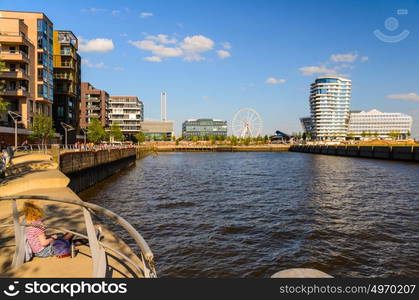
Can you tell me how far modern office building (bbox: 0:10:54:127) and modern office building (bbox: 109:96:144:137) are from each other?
111 m

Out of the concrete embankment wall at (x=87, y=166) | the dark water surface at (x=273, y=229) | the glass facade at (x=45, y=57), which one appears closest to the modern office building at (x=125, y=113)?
the glass facade at (x=45, y=57)

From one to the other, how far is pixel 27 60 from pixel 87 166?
40.4 metres

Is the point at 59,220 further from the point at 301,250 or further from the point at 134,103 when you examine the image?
the point at 134,103

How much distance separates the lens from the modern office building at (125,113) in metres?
183

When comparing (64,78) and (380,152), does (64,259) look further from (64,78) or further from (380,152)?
(380,152)

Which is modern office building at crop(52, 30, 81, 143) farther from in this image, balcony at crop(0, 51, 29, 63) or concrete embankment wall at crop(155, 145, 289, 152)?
concrete embankment wall at crop(155, 145, 289, 152)

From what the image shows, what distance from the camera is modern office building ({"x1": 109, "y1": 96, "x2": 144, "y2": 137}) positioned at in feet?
602

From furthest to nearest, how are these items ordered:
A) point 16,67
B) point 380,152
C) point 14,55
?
point 380,152 → point 16,67 → point 14,55

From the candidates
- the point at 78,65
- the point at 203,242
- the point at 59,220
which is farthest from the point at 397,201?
the point at 78,65

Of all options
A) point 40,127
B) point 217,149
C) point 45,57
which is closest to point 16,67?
point 45,57

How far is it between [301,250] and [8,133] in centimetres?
5734

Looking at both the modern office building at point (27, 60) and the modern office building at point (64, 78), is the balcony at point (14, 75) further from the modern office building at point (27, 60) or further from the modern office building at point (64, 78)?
the modern office building at point (64, 78)

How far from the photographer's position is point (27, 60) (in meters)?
61.8

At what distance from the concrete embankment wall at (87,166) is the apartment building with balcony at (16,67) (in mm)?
23721
